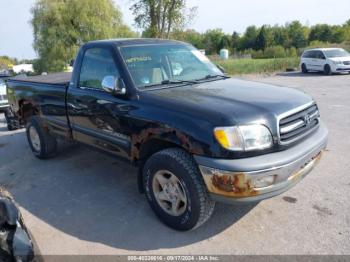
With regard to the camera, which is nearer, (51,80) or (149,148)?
(149,148)

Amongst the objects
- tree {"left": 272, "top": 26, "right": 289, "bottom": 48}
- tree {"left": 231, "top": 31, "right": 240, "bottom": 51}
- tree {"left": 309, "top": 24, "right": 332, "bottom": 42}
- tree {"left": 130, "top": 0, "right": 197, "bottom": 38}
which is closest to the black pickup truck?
tree {"left": 130, "top": 0, "right": 197, "bottom": 38}

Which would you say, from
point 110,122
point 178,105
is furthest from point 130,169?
point 178,105

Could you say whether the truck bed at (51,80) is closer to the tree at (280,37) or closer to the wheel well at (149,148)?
the wheel well at (149,148)

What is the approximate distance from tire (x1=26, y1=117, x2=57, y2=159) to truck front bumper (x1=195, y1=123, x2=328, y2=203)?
11.6 feet

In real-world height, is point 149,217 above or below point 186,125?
below

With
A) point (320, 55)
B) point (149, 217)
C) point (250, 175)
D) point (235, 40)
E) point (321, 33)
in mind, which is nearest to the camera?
point (250, 175)

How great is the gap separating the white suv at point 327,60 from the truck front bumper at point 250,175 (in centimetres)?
1864

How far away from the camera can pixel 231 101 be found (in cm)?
320

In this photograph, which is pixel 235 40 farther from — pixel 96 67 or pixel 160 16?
pixel 96 67

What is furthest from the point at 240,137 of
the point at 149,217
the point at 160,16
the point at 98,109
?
the point at 160,16

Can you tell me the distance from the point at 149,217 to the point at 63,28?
2581 cm

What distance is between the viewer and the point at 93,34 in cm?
2659

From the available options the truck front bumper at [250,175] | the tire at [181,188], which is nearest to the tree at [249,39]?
the tire at [181,188]

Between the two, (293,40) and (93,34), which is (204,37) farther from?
(93,34)
